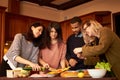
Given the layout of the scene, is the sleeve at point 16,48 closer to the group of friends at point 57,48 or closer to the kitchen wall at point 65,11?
the group of friends at point 57,48

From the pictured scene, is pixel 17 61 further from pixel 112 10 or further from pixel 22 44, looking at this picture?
pixel 112 10

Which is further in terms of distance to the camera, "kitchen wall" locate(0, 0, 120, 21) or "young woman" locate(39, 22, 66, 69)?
"kitchen wall" locate(0, 0, 120, 21)

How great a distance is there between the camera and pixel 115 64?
A: 1.41 m

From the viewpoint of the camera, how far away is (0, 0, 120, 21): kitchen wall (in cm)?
494

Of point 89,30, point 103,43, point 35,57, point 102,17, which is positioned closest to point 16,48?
point 35,57

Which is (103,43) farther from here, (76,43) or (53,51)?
(76,43)

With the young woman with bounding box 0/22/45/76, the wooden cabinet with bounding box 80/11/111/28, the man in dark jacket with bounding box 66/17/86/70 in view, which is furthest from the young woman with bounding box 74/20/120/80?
the wooden cabinet with bounding box 80/11/111/28

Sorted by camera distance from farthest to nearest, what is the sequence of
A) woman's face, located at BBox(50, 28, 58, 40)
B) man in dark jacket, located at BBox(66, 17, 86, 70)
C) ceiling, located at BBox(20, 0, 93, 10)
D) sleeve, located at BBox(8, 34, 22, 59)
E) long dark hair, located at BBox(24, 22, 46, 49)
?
1. ceiling, located at BBox(20, 0, 93, 10)
2. man in dark jacket, located at BBox(66, 17, 86, 70)
3. woman's face, located at BBox(50, 28, 58, 40)
4. long dark hair, located at BBox(24, 22, 46, 49)
5. sleeve, located at BBox(8, 34, 22, 59)

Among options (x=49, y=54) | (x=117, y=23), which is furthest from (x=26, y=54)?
(x=117, y=23)

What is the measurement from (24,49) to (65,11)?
4.34 m

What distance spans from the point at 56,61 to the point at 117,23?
3.08m

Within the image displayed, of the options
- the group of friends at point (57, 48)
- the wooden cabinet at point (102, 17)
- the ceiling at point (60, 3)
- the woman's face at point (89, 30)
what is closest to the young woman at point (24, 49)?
the group of friends at point (57, 48)

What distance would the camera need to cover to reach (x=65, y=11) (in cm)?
609

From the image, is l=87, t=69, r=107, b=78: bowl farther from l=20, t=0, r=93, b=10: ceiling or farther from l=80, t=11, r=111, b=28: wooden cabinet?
l=20, t=0, r=93, b=10: ceiling
